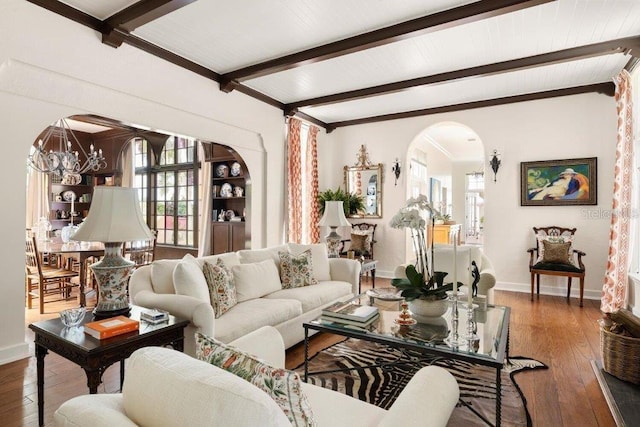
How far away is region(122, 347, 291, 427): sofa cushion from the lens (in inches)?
30.7

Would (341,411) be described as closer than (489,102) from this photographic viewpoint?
Yes

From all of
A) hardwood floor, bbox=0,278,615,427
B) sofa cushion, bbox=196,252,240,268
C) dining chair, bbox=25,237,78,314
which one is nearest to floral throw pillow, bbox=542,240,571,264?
hardwood floor, bbox=0,278,615,427

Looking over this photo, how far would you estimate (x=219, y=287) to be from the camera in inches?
113

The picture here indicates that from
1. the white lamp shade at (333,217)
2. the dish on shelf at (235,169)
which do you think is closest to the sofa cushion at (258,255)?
the white lamp shade at (333,217)

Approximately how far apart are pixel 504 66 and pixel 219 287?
4.11 m

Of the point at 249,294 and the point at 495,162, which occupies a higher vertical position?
the point at 495,162

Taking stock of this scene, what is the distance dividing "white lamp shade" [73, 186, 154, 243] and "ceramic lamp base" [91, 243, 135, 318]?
0.16 metres

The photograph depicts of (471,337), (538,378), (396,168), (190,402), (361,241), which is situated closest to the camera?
(190,402)

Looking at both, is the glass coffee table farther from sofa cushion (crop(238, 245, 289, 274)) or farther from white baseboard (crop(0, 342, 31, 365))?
white baseboard (crop(0, 342, 31, 365))

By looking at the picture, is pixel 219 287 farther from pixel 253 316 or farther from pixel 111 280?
pixel 111 280

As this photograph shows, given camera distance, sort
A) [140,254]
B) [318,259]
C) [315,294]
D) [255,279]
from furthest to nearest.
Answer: [140,254]
[318,259]
[315,294]
[255,279]

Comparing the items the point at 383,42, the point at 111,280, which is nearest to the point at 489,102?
the point at 383,42

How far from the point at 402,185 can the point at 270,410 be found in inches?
244

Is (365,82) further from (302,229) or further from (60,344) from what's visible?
(60,344)
